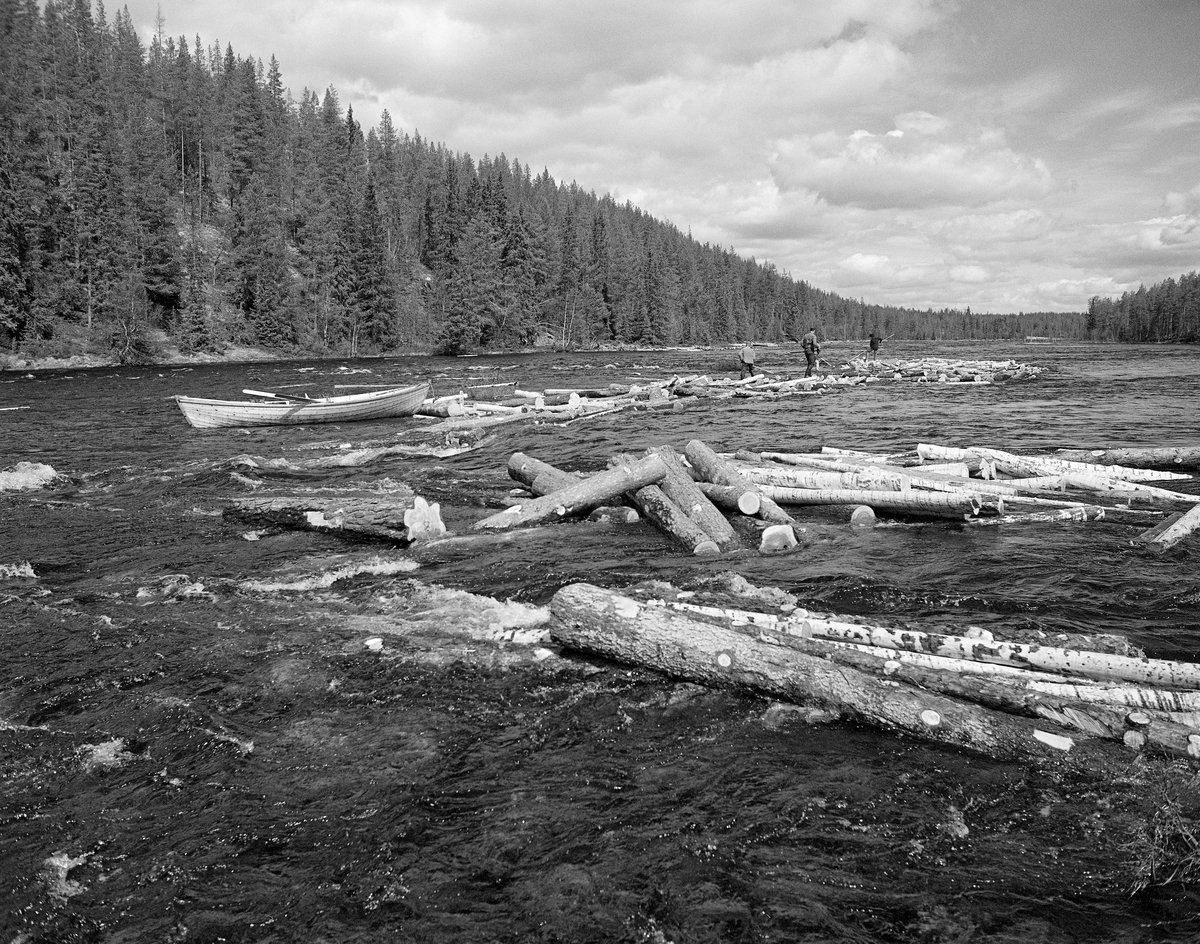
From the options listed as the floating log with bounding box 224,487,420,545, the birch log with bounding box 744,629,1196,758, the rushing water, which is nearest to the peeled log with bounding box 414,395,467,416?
the floating log with bounding box 224,487,420,545

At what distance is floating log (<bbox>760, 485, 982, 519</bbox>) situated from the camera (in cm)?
1007

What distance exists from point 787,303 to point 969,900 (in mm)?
190184

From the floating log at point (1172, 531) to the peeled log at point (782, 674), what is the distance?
566 centimetres

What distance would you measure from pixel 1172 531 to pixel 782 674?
6.82m

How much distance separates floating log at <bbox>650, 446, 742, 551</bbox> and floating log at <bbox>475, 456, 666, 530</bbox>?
0.21 m

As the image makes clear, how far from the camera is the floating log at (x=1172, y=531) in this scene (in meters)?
8.63

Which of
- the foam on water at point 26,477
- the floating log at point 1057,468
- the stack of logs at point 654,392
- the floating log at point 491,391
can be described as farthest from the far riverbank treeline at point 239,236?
the floating log at point 1057,468

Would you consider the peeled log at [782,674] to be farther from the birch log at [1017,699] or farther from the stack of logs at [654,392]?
the stack of logs at [654,392]

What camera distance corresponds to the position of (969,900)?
11.5 ft

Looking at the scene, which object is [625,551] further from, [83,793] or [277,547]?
[83,793]

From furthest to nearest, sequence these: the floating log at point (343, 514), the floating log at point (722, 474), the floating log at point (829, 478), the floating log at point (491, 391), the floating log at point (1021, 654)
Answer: the floating log at point (491, 391) < the floating log at point (829, 478) < the floating log at point (722, 474) < the floating log at point (343, 514) < the floating log at point (1021, 654)

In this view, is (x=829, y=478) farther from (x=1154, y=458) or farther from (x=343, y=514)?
(x=343, y=514)

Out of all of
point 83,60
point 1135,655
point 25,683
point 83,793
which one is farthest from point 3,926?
point 83,60

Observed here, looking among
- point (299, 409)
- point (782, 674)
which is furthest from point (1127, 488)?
point (299, 409)
